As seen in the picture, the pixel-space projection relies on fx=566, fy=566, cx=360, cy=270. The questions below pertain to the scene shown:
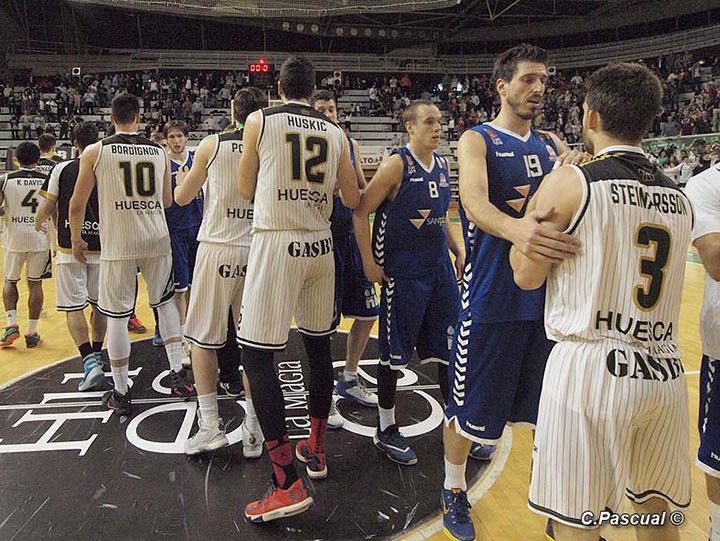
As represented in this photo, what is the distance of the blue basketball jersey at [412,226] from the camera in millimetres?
3234

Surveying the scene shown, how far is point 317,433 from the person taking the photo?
120 inches

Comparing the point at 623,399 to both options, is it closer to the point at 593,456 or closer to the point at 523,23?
the point at 593,456

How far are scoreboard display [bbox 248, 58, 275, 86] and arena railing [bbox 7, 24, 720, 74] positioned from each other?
6.43 feet

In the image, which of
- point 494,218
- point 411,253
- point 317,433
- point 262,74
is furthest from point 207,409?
point 262,74

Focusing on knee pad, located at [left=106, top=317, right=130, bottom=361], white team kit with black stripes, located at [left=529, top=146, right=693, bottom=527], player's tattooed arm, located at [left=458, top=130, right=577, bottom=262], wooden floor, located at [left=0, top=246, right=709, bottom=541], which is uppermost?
player's tattooed arm, located at [left=458, top=130, right=577, bottom=262]

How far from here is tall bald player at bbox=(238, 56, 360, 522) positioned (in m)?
2.69

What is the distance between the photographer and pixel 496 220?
6.82 ft

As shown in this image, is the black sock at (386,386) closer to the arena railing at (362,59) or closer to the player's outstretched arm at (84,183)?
the player's outstretched arm at (84,183)

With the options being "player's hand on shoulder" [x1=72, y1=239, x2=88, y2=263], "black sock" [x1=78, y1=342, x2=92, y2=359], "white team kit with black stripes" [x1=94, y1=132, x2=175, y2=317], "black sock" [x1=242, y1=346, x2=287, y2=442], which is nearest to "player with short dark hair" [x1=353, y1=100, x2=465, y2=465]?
"black sock" [x1=242, y1=346, x2=287, y2=442]

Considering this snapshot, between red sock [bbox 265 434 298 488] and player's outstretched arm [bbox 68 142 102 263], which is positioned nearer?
red sock [bbox 265 434 298 488]

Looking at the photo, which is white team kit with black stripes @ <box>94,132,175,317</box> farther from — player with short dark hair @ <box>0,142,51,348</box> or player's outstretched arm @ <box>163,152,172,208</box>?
player with short dark hair @ <box>0,142,51,348</box>

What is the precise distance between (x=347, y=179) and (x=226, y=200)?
77 centimetres

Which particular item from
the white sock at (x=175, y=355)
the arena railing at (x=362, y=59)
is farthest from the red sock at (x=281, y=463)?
the arena railing at (x=362, y=59)

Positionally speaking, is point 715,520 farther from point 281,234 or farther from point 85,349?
point 85,349
